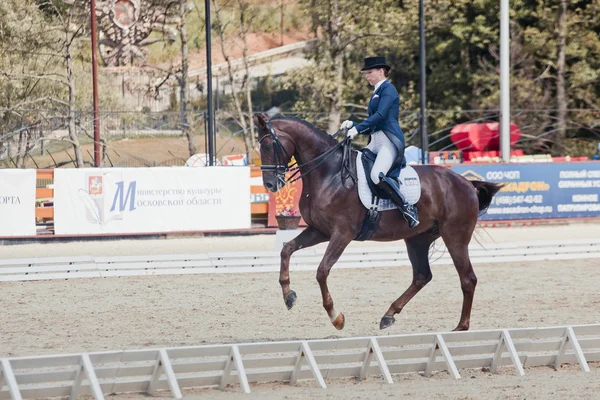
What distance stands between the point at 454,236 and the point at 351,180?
138cm

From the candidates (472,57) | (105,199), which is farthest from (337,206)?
(472,57)

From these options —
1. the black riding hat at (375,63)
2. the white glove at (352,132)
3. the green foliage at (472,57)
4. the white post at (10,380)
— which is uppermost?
the green foliage at (472,57)

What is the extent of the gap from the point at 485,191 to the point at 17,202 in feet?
39.7

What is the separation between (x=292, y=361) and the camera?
26.0 feet

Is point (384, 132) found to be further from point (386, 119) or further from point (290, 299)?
point (290, 299)

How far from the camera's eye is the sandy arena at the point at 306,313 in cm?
→ 788

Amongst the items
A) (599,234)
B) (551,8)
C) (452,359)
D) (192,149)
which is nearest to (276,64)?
(551,8)

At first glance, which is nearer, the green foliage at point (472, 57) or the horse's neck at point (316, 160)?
the horse's neck at point (316, 160)

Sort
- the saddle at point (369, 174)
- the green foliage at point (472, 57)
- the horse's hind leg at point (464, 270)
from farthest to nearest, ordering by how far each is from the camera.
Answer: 1. the green foliage at point (472, 57)
2. the horse's hind leg at point (464, 270)
3. the saddle at point (369, 174)

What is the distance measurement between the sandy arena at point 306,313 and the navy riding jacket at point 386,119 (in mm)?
2079

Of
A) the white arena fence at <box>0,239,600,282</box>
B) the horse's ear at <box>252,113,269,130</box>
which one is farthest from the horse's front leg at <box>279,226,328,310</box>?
the white arena fence at <box>0,239,600,282</box>

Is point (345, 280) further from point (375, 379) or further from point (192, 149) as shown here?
point (192, 149)

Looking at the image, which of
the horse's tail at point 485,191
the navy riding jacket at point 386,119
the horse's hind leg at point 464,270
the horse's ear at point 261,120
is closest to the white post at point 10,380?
the horse's ear at point 261,120

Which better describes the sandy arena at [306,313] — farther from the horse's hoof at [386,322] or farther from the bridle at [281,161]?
the bridle at [281,161]
